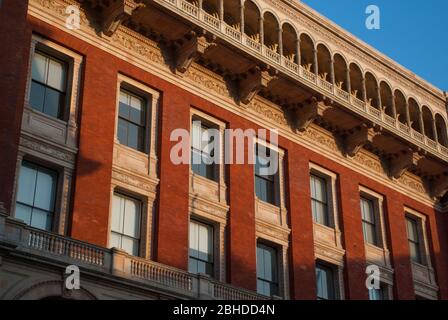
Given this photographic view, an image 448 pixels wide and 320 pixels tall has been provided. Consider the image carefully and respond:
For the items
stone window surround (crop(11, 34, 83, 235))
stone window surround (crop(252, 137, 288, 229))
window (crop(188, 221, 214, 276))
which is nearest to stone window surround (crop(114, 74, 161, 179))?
stone window surround (crop(11, 34, 83, 235))

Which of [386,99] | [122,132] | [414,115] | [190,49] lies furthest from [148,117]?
[414,115]

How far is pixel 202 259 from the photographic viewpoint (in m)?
28.2

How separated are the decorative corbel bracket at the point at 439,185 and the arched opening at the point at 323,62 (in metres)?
8.36

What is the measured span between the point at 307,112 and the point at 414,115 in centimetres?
970

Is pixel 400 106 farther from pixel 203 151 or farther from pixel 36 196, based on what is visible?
pixel 36 196

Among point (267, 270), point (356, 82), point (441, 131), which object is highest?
point (356, 82)

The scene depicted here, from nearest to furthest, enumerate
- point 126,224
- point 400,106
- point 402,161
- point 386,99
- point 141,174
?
point 126,224, point 141,174, point 402,161, point 386,99, point 400,106

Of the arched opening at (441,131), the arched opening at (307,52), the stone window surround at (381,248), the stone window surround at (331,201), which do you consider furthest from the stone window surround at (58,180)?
the arched opening at (441,131)

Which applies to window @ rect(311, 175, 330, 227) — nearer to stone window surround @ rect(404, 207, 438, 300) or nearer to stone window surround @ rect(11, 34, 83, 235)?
stone window surround @ rect(404, 207, 438, 300)

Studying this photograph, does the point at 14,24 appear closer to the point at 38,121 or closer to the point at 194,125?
the point at 38,121

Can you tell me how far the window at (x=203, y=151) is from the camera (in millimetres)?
29750

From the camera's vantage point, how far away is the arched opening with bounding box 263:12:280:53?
33.9 meters

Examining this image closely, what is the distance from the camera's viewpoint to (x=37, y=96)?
2584 centimetres

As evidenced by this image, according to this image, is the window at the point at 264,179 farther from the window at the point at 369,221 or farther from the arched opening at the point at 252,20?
the window at the point at 369,221
